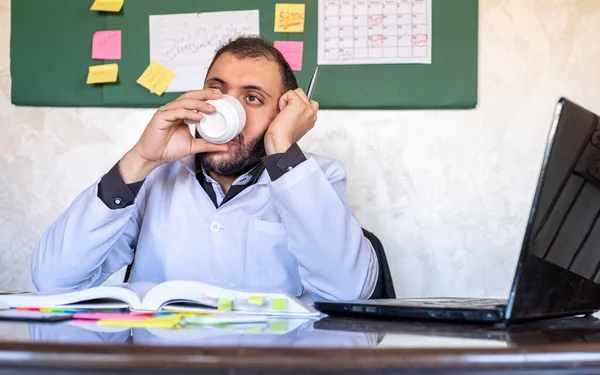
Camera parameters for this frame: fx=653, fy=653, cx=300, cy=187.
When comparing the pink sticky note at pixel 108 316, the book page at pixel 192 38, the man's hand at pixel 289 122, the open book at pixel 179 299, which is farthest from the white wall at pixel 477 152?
the pink sticky note at pixel 108 316

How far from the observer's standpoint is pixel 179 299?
3.21 feet

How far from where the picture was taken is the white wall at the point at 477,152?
2010mm

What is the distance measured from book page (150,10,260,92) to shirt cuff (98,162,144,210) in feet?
2.49

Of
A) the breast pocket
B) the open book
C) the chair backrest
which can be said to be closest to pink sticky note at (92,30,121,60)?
the breast pocket

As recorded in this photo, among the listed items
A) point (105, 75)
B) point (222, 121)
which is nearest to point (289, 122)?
point (222, 121)

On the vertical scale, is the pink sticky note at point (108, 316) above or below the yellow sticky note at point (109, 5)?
below

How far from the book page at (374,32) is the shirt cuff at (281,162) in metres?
0.79

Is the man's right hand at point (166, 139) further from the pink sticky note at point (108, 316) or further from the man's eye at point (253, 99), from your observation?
the pink sticky note at point (108, 316)

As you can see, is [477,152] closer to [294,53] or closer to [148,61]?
[294,53]

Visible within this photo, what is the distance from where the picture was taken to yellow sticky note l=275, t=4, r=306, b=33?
2068mm

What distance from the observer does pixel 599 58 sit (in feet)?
6.56

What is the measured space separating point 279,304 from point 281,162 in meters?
0.45

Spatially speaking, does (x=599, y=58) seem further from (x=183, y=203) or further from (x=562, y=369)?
(x=562, y=369)

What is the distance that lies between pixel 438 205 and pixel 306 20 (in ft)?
2.35
